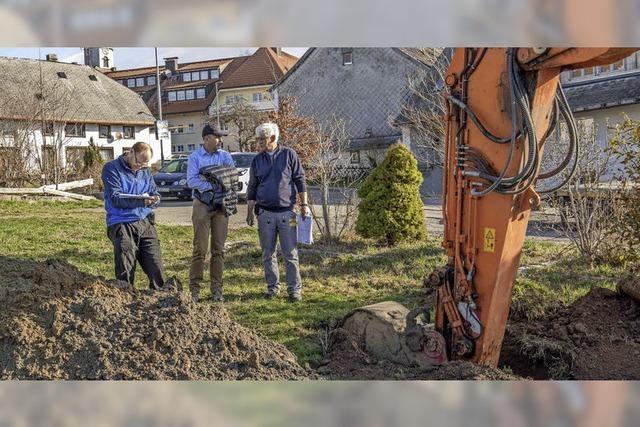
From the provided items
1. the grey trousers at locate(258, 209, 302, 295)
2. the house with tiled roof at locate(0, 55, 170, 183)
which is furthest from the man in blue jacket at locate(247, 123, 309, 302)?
the house with tiled roof at locate(0, 55, 170, 183)

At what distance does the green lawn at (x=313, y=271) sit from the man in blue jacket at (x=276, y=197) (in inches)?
17.0

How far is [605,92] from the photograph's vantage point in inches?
881

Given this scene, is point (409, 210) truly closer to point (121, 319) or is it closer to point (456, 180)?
point (456, 180)

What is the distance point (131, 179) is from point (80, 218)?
862cm

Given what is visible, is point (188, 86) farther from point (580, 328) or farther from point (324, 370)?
point (324, 370)

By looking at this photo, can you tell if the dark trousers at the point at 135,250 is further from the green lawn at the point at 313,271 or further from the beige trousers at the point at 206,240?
the green lawn at the point at 313,271

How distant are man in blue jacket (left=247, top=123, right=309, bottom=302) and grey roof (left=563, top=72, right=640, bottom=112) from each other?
53.8 ft

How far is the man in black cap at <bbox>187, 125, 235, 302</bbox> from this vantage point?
7.51 metres

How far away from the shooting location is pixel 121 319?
5.02m

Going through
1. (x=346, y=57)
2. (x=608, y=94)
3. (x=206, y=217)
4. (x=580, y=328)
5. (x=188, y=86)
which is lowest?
(x=580, y=328)

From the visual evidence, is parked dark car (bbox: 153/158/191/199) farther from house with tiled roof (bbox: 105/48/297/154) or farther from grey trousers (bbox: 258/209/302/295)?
house with tiled roof (bbox: 105/48/297/154)

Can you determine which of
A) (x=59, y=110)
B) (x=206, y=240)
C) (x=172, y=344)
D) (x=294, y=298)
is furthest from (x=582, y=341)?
(x=59, y=110)

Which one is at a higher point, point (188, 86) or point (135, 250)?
point (188, 86)

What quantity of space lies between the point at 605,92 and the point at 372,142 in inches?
472
